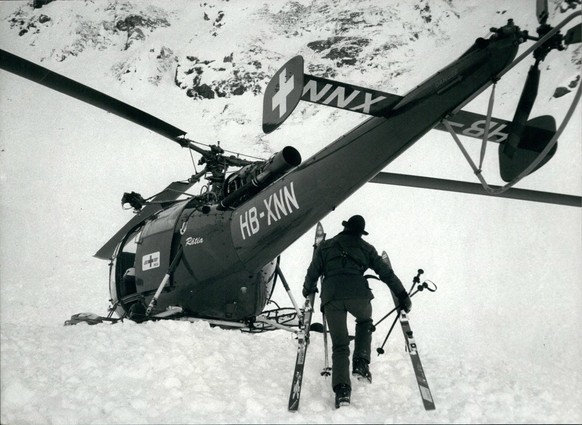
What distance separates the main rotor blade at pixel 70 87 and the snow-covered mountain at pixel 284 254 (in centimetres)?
Result: 224

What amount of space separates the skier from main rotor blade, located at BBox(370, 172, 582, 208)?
4.09 ft

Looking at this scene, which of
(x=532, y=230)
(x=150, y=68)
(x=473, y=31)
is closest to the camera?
(x=532, y=230)

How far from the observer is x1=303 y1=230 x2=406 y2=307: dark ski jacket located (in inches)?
165

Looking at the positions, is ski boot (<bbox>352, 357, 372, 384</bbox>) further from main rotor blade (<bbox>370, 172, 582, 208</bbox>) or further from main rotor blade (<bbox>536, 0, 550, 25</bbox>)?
main rotor blade (<bbox>536, 0, 550, 25</bbox>)

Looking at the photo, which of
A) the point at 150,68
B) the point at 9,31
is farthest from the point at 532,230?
the point at 9,31

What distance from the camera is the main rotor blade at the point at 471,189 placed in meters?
4.99

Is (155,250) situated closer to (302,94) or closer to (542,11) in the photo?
(302,94)

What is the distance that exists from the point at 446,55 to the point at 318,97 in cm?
3168

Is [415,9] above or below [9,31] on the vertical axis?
above

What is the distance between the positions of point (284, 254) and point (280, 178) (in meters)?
10.7

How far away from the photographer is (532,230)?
13.8m

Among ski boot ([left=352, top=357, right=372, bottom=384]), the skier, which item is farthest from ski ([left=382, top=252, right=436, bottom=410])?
ski boot ([left=352, top=357, right=372, bottom=384])

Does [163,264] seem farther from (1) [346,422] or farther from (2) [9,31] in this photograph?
(2) [9,31]

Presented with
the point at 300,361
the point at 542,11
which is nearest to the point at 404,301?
the point at 300,361
